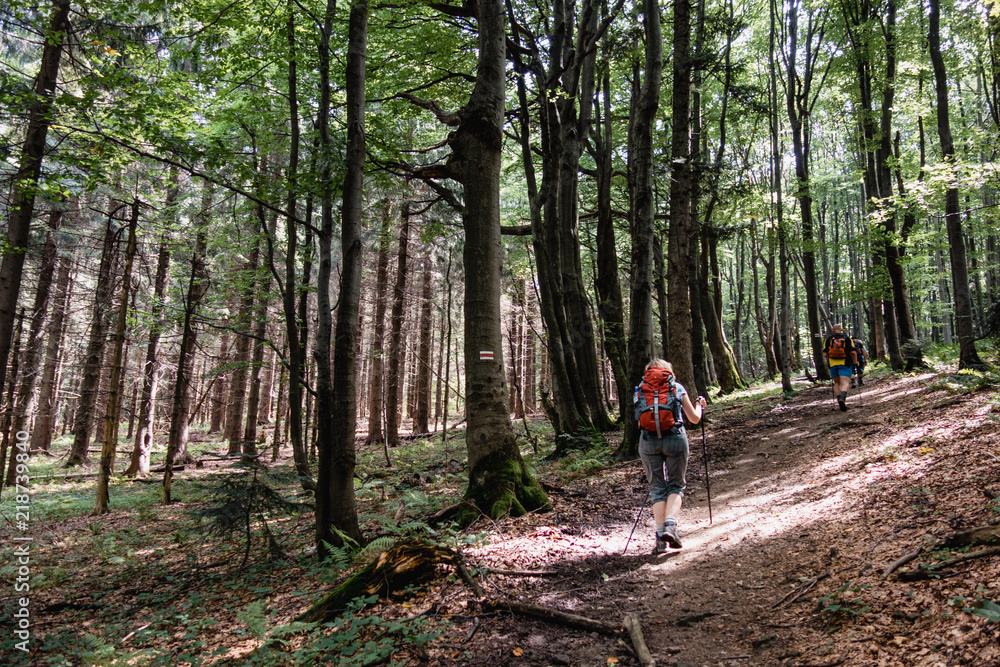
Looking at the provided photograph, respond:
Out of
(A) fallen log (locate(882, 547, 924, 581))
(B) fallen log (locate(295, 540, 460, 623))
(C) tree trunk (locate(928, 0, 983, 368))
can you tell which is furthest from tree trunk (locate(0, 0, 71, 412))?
(C) tree trunk (locate(928, 0, 983, 368))

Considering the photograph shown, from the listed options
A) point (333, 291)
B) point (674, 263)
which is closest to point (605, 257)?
point (674, 263)

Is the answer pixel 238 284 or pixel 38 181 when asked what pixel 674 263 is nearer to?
pixel 238 284

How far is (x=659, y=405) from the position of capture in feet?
17.5

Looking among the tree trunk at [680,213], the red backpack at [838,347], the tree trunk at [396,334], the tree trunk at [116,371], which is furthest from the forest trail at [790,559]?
the tree trunk at [396,334]

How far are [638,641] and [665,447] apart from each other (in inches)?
91.8

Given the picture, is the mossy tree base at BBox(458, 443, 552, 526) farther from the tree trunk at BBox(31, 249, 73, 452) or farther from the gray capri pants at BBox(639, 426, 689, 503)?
the tree trunk at BBox(31, 249, 73, 452)

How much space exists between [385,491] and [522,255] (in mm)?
15038

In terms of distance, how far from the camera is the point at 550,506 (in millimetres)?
6516

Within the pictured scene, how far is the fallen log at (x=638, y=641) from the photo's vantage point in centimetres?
317

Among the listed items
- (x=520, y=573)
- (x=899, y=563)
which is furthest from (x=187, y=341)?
(x=899, y=563)

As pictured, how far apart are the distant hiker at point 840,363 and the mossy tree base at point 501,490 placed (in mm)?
8126

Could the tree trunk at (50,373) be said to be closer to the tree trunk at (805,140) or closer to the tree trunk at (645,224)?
the tree trunk at (645,224)

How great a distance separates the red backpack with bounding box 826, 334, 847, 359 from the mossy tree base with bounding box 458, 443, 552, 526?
867cm

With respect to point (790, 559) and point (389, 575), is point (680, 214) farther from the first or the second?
point (389, 575)
